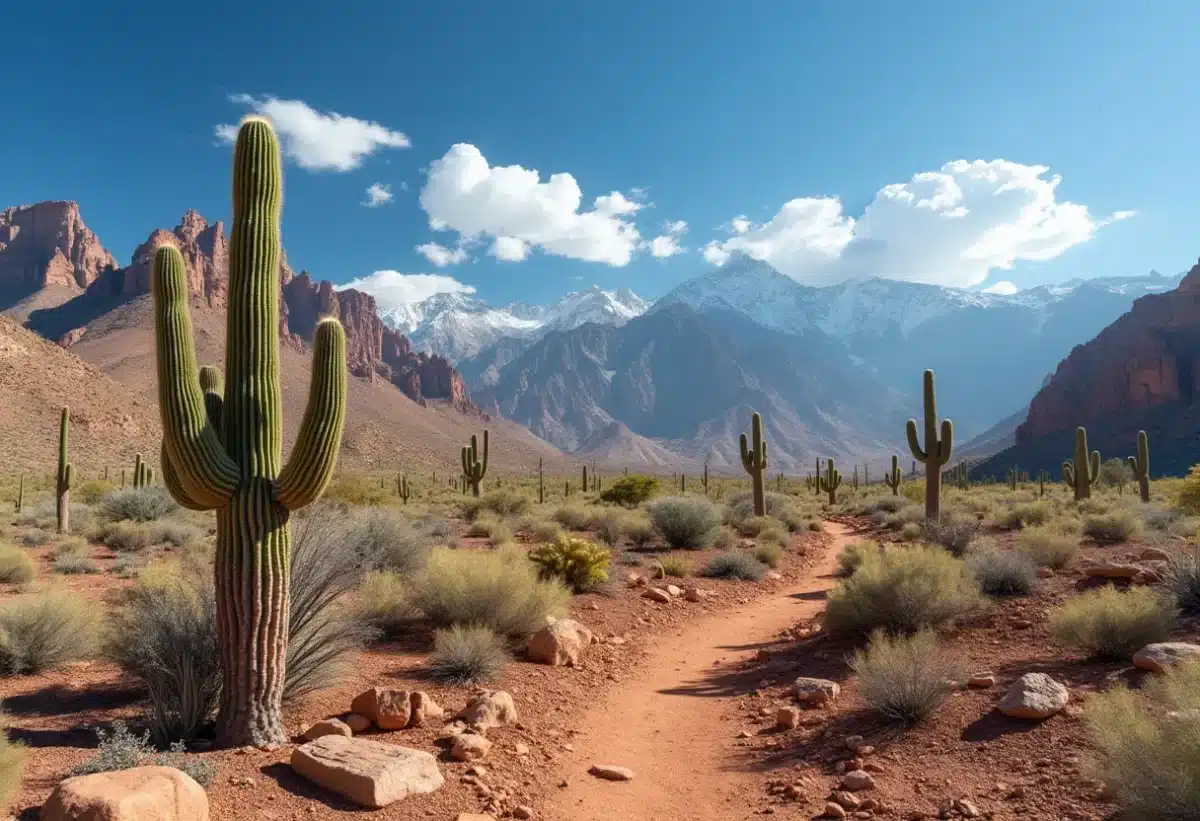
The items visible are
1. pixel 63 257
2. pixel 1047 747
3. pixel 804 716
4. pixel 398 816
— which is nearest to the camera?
pixel 398 816

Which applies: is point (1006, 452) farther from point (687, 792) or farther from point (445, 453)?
point (687, 792)

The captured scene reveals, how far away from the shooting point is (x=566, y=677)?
8.42 meters

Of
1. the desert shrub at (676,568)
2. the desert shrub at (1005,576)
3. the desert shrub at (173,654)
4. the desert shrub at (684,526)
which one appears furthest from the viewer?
the desert shrub at (684,526)

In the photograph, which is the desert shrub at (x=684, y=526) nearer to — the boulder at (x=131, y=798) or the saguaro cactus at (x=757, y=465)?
the saguaro cactus at (x=757, y=465)

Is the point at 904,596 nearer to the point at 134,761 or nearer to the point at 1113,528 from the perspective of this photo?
the point at 134,761

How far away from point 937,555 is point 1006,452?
359 feet

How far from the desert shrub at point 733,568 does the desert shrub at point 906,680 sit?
7559 mm

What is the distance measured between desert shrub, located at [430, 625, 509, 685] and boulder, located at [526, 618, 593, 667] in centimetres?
63

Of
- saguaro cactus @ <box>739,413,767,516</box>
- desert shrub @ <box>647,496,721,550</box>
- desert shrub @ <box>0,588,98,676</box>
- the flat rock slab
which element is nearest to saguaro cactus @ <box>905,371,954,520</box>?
saguaro cactus @ <box>739,413,767,516</box>

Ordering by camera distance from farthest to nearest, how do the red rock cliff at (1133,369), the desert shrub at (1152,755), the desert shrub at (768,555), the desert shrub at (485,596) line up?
the red rock cliff at (1133,369), the desert shrub at (768,555), the desert shrub at (485,596), the desert shrub at (1152,755)

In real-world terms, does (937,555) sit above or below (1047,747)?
above

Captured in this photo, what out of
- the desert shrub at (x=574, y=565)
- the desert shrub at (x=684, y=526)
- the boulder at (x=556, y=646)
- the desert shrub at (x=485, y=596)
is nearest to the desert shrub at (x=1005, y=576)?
the boulder at (x=556, y=646)

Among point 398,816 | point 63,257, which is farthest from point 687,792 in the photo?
point 63,257

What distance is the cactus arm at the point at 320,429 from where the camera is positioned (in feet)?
20.5
